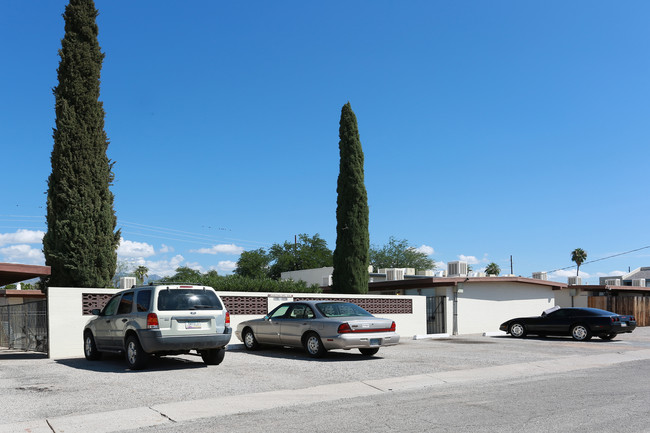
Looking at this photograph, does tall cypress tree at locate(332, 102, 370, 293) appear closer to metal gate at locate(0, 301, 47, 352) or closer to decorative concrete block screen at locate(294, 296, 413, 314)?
decorative concrete block screen at locate(294, 296, 413, 314)

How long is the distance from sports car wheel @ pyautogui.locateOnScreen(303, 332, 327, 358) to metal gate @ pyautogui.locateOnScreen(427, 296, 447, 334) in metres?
12.7

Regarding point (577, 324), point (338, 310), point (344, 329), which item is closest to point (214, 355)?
point (344, 329)

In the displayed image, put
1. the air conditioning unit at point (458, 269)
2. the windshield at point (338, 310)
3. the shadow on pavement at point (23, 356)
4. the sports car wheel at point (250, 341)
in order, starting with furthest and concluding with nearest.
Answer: the air conditioning unit at point (458, 269) < the sports car wheel at point (250, 341) < the shadow on pavement at point (23, 356) < the windshield at point (338, 310)

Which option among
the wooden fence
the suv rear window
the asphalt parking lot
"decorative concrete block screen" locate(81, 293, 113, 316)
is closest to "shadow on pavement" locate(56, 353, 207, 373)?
the asphalt parking lot

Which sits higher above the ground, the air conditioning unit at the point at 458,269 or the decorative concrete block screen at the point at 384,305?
the air conditioning unit at the point at 458,269

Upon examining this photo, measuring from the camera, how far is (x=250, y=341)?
674 inches

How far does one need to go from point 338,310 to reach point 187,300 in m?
4.30

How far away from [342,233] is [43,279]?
12.5m

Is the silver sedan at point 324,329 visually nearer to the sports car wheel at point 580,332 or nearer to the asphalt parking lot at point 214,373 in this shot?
the asphalt parking lot at point 214,373

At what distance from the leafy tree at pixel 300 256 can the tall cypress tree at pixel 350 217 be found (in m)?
44.5

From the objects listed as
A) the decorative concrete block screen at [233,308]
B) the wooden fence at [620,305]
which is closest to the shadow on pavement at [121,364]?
the decorative concrete block screen at [233,308]

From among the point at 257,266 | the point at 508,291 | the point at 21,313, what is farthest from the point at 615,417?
the point at 257,266

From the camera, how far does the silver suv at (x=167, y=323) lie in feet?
39.7

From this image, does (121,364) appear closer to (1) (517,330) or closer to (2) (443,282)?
(2) (443,282)
